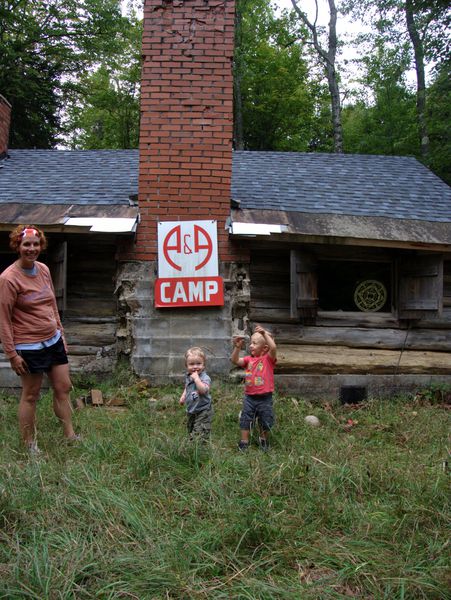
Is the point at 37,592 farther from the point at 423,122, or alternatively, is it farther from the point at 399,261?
the point at 423,122

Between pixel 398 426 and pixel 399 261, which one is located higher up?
pixel 399 261

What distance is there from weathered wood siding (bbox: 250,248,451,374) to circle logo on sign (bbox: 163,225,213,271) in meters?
0.90

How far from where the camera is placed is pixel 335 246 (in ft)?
24.0

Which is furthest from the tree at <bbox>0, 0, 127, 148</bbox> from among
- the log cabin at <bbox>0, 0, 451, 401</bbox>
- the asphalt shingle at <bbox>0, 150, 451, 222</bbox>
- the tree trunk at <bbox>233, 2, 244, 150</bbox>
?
the log cabin at <bbox>0, 0, 451, 401</bbox>

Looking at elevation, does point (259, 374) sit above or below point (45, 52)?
below

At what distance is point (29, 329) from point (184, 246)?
9.05 ft

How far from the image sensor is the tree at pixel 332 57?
62.6 feet

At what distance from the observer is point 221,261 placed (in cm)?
683

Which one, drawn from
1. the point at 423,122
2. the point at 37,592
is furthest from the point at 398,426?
the point at 423,122

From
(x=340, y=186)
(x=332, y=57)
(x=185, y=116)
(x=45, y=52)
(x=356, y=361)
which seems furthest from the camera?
(x=332, y=57)

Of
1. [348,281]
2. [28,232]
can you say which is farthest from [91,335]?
[348,281]

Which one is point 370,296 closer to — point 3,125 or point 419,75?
point 3,125

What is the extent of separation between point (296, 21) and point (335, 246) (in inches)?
838

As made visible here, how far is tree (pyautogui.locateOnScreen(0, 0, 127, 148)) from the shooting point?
16.3 metres
